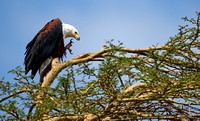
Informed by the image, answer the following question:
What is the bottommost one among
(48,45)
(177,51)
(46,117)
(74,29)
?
(46,117)

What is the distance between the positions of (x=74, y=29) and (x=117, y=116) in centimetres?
359

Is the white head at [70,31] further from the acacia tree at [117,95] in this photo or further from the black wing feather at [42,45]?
the acacia tree at [117,95]

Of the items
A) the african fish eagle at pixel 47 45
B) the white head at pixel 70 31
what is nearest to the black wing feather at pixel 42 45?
the african fish eagle at pixel 47 45

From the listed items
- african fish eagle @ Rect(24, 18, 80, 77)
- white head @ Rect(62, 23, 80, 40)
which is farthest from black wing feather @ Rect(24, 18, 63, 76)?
white head @ Rect(62, 23, 80, 40)

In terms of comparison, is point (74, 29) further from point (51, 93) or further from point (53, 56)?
point (51, 93)

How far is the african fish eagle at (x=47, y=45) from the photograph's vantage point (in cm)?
656

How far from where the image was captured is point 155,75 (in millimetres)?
4082

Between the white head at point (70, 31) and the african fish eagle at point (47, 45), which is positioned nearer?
the african fish eagle at point (47, 45)

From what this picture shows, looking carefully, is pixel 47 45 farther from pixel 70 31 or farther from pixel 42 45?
pixel 70 31

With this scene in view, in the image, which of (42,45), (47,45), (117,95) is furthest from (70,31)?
(117,95)

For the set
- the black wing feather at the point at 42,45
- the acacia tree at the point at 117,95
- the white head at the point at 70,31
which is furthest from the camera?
the white head at the point at 70,31

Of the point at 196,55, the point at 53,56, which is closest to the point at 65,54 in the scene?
the point at 53,56

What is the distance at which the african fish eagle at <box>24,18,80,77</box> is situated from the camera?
6.56 m

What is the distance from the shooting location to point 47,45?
22.4ft
